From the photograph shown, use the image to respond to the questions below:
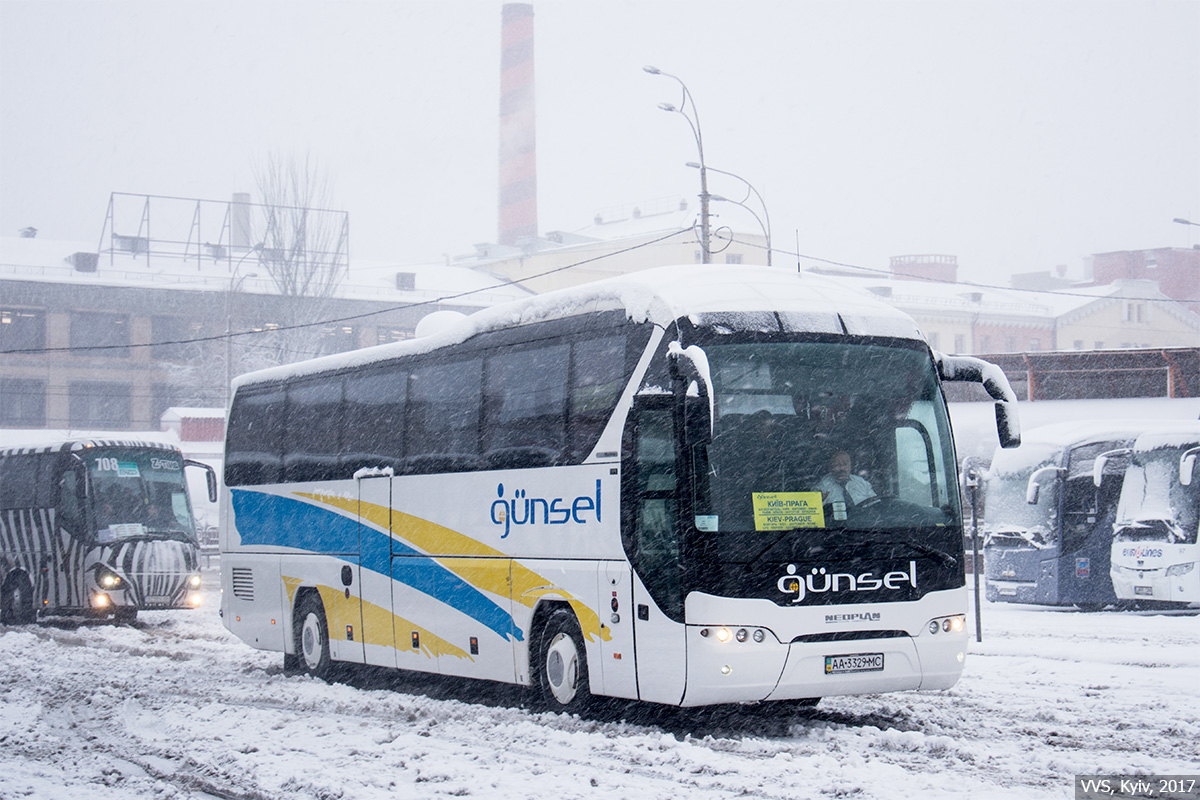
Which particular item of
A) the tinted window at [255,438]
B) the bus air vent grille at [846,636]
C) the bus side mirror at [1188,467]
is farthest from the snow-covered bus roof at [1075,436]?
the bus air vent grille at [846,636]

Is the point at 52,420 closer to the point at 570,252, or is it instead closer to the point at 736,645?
the point at 570,252

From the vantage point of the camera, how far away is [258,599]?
1645 cm

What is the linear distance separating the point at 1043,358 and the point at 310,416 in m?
34.1

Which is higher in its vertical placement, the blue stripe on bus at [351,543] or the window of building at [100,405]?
the window of building at [100,405]

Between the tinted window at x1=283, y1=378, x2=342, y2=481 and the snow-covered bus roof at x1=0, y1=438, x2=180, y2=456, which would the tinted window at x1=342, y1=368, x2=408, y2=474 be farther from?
the snow-covered bus roof at x1=0, y1=438, x2=180, y2=456

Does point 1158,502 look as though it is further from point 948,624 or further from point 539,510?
point 539,510

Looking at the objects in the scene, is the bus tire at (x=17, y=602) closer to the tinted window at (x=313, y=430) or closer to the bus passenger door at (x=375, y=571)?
the tinted window at (x=313, y=430)

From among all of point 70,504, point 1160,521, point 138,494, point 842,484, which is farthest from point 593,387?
point 70,504

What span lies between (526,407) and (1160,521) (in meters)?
13.9

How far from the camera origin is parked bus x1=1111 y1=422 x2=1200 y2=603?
21.7m

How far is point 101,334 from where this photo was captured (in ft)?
227

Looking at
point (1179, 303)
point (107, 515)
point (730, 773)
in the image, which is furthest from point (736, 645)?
point (1179, 303)

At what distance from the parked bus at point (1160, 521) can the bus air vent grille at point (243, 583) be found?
13661mm

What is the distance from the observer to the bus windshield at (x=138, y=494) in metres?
Answer: 22.8
